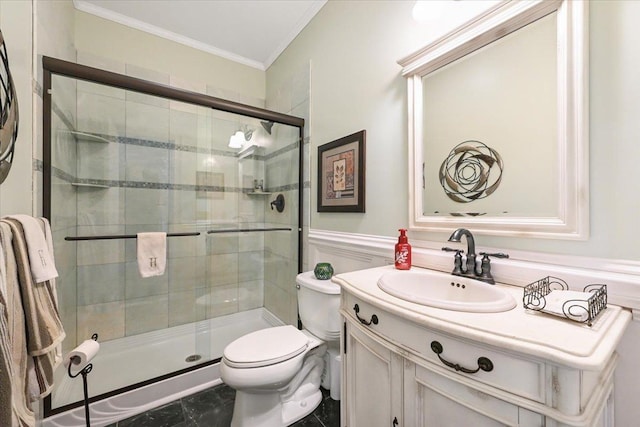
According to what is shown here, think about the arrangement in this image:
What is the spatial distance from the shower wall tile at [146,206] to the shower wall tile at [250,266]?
0.75 meters

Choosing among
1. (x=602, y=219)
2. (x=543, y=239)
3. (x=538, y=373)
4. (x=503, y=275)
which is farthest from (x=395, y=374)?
(x=602, y=219)

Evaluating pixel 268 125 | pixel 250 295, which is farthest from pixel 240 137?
pixel 250 295

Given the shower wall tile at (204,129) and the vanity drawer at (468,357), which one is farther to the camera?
the shower wall tile at (204,129)

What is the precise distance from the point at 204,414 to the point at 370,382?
1.17 meters

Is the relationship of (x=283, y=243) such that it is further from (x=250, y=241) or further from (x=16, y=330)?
(x=16, y=330)

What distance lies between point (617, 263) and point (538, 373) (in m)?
0.48

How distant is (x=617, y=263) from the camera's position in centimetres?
72

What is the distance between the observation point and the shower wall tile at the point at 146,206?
2.05m

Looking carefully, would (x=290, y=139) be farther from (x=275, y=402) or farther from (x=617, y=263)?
(x=617, y=263)

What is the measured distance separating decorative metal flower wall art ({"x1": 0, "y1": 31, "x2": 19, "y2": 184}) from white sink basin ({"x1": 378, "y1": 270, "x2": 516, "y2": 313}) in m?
1.42

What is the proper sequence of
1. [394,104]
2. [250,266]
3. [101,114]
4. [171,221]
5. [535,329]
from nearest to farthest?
[535,329], [394,104], [101,114], [171,221], [250,266]

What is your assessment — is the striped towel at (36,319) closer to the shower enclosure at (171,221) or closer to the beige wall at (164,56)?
the shower enclosure at (171,221)

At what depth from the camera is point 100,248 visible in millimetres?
1988

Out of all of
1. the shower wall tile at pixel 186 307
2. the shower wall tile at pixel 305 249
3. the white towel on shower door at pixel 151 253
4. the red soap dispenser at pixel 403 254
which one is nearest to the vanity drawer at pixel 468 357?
the red soap dispenser at pixel 403 254
